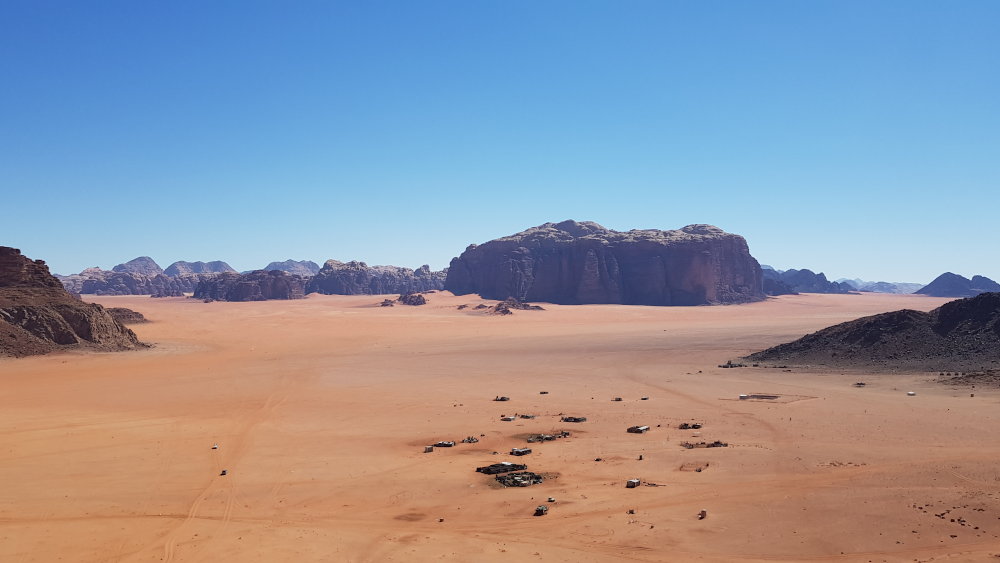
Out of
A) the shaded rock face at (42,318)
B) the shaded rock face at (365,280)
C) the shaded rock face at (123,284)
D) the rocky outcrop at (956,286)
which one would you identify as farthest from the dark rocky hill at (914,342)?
the shaded rock face at (123,284)

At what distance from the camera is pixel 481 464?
52.5 ft

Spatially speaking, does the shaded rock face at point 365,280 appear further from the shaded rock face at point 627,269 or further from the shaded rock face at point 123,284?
the shaded rock face at point 123,284

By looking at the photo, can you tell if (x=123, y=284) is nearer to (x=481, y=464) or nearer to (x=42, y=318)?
(x=42, y=318)

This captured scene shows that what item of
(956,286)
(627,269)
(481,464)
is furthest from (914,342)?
(956,286)

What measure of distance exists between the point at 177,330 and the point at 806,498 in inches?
2571

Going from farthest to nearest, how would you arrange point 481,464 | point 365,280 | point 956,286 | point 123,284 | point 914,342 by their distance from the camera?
point 123,284 < point 365,280 < point 956,286 < point 914,342 < point 481,464

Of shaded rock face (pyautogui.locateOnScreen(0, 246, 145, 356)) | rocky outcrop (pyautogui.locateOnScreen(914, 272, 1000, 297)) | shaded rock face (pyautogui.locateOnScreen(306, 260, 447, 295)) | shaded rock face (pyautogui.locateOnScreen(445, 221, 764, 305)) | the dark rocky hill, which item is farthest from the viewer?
shaded rock face (pyautogui.locateOnScreen(306, 260, 447, 295))

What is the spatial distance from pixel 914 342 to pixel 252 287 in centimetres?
12125

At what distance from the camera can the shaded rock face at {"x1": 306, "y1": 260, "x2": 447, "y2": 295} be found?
149250mm

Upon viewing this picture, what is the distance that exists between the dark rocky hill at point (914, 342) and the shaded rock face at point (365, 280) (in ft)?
369

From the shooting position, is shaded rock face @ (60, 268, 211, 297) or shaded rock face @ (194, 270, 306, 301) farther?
shaded rock face @ (60, 268, 211, 297)

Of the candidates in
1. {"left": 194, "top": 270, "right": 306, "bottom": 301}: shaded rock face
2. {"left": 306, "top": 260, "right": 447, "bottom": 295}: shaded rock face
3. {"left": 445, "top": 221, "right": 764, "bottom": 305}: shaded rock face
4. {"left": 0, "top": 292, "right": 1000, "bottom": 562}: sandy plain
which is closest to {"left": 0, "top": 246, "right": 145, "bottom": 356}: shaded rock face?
{"left": 0, "top": 292, "right": 1000, "bottom": 562}: sandy plain

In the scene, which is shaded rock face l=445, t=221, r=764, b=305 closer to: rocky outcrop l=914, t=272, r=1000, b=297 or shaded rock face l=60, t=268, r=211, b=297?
rocky outcrop l=914, t=272, r=1000, b=297

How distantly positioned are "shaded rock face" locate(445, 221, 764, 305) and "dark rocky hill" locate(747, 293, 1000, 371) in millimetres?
64663
